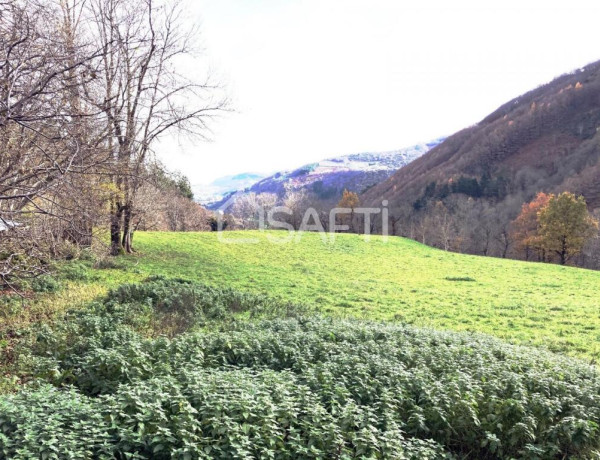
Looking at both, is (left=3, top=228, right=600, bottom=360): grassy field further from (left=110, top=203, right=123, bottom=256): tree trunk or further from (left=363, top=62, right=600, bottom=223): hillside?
(left=363, top=62, right=600, bottom=223): hillside

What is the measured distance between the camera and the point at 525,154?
104 m

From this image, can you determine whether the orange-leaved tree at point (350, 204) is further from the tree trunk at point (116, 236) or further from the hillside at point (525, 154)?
the tree trunk at point (116, 236)

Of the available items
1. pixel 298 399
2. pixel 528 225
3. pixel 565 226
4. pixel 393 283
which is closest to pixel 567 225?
pixel 565 226

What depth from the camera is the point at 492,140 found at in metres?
114

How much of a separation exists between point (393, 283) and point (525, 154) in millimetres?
103730

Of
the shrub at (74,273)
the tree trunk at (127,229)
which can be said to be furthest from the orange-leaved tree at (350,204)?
the shrub at (74,273)

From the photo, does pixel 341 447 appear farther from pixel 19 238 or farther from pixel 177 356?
pixel 19 238

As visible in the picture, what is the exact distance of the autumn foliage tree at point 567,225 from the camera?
36.9 metres

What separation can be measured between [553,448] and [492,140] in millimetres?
123825

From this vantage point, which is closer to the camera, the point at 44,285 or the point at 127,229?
the point at 44,285

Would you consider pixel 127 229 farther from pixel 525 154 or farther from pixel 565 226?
pixel 525 154

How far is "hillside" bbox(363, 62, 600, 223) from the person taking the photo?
8119 centimetres

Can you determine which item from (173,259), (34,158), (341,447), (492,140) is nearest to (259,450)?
(341,447)

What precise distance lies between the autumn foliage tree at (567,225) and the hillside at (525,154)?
3183 cm
